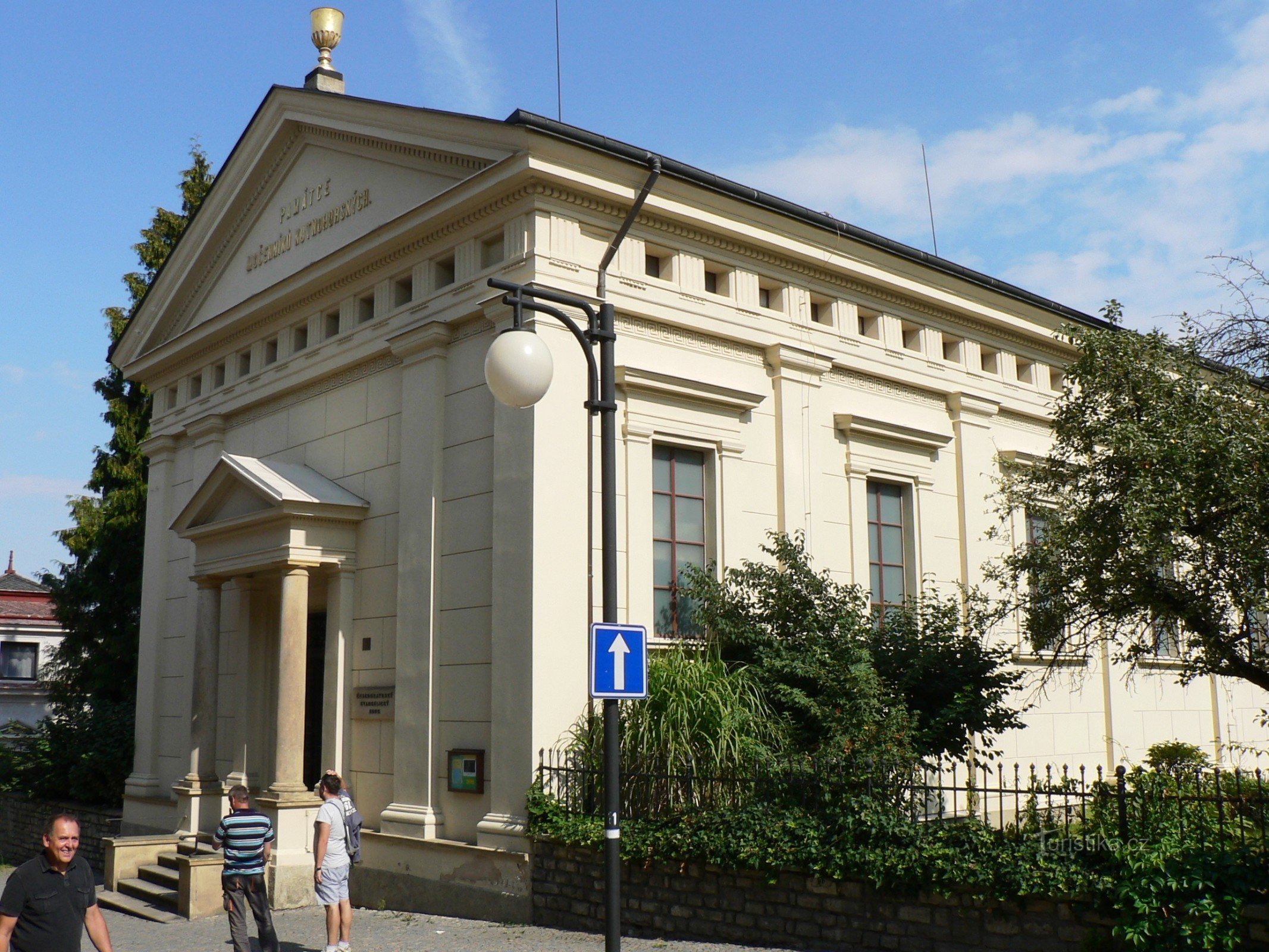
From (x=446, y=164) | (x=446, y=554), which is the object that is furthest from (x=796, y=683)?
(x=446, y=164)

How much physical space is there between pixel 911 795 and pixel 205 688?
11.4m

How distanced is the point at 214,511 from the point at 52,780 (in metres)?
8.85

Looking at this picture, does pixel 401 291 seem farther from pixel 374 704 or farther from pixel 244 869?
pixel 244 869

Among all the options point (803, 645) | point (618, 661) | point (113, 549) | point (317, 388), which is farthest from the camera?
point (113, 549)

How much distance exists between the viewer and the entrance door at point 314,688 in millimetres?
18094

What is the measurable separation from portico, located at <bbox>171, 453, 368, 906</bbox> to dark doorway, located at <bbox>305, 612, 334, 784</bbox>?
29mm

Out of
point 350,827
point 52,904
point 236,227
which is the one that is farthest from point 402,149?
point 52,904

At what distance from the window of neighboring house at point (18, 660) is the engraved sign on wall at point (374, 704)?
3659 cm

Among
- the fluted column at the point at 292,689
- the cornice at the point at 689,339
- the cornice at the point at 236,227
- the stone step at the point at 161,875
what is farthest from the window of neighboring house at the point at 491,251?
the stone step at the point at 161,875

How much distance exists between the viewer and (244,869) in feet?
37.6

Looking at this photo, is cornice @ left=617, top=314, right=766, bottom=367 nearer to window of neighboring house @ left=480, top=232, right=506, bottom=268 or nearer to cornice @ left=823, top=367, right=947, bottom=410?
cornice @ left=823, top=367, right=947, bottom=410

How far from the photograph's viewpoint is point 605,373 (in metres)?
9.19

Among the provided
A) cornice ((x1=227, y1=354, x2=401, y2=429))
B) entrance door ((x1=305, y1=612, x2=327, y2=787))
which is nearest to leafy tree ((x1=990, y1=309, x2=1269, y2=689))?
cornice ((x1=227, y1=354, x2=401, y2=429))

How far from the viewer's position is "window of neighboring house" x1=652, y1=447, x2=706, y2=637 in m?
15.1
